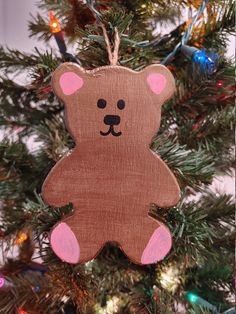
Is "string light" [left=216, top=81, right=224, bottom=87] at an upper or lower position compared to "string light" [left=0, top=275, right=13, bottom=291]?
upper

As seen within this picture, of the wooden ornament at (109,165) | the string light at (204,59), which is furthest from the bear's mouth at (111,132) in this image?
the string light at (204,59)

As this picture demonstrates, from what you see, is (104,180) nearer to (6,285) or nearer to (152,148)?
(152,148)

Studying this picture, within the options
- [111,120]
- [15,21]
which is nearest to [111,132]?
[111,120]

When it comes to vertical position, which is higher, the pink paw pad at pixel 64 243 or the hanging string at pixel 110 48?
the hanging string at pixel 110 48

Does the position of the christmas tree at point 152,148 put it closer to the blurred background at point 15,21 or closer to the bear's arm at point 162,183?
the bear's arm at point 162,183

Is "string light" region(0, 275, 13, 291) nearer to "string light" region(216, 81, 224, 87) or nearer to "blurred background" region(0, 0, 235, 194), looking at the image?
"string light" region(216, 81, 224, 87)

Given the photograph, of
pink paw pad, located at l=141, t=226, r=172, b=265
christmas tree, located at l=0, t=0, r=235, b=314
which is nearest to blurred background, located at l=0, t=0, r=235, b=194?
christmas tree, located at l=0, t=0, r=235, b=314

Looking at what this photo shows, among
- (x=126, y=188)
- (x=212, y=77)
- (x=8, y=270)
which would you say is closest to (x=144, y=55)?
(x=212, y=77)

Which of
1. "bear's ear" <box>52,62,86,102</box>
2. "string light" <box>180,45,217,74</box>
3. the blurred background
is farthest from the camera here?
the blurred background
